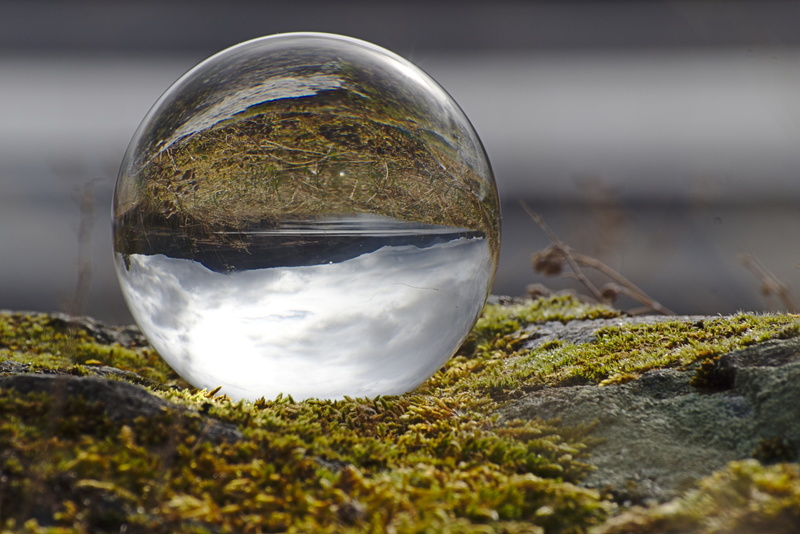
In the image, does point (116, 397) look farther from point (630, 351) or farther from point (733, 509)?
point (630, 351)

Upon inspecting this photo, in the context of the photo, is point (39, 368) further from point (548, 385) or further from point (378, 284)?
point (548, 385)

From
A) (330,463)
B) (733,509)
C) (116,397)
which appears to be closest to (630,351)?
(733,509)

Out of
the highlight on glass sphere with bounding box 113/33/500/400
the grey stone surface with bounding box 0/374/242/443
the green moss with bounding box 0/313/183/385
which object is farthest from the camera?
the green moss with bounding box 0/313/183/385

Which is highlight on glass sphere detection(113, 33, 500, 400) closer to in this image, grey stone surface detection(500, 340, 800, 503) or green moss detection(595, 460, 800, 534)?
grey stone surface detection(500, 340, 800, 503)

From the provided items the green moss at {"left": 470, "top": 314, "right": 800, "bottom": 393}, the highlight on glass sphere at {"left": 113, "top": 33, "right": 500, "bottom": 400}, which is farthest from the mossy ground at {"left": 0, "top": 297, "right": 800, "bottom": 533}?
the highlight on glass sphere at {"left": 113, "top": 33, "right": 500, "bottom": 400}

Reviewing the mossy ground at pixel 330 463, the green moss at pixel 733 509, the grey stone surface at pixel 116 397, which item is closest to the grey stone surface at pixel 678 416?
the mossy ground at pixel 330 463

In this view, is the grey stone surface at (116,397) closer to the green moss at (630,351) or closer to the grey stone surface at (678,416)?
the grey stone surface at (678,416)

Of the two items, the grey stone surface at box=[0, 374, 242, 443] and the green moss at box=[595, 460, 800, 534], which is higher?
the green moss at box=[595, 460, 800, 534]
